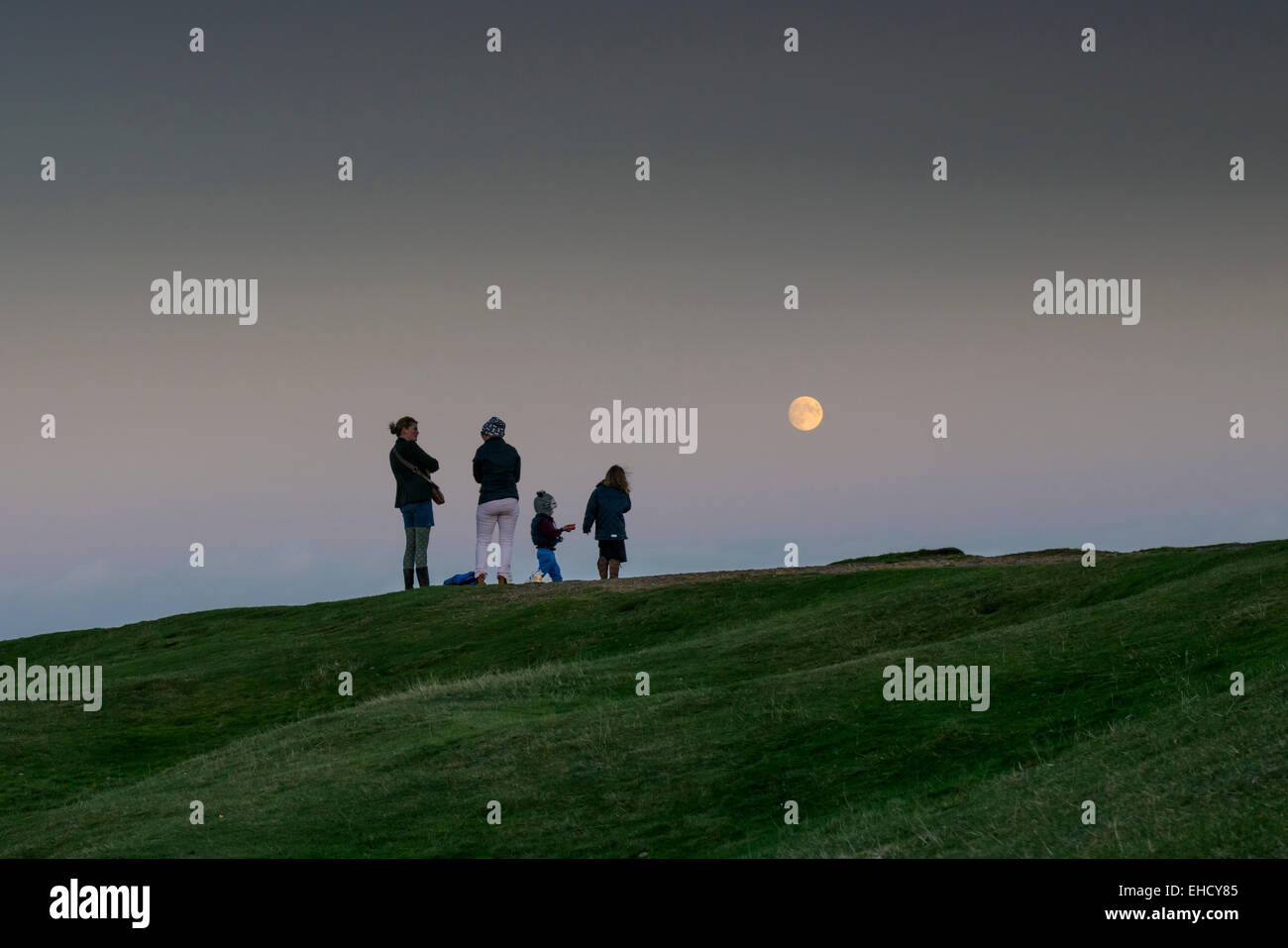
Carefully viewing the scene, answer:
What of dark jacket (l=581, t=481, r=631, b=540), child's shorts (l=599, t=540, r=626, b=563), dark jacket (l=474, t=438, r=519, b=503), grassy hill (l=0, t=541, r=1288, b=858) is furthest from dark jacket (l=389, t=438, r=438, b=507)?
child's shorts (l=599, t=540, r=626, b=563)

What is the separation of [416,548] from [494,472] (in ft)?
11.9

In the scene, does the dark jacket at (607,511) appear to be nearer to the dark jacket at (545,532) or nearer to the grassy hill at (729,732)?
the dark jacket at (545,532)

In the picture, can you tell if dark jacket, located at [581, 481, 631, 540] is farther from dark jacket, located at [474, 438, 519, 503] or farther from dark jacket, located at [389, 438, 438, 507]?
dark jacket, located at [389, 438, 438, 507]

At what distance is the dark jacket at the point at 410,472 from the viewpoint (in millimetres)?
35531

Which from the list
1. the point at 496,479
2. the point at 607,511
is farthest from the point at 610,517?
the point at 496,479

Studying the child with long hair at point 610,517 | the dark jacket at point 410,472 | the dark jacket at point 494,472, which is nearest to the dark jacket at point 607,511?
the child with long hair at point 610,517

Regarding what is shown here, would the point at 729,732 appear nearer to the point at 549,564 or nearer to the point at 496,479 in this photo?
the point at 496,479

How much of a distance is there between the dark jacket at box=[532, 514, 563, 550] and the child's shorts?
3.99 ft

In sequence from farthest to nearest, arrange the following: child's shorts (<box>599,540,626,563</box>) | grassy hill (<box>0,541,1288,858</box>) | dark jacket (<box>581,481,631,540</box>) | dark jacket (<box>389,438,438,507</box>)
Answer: child's shorts (<box>599,540,626,563</box>), dark jacket (<box>581,481,631,540</box>), dark jacket (<box>389,438,438,507</box>), grassy hill (<box>0,541,1288,858</box>)

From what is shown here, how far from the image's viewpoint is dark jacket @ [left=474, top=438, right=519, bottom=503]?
35.7m

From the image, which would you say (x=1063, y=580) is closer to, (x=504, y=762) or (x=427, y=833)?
(x=504, y=762)

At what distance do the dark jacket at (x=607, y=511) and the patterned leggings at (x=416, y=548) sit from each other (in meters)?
4.34
